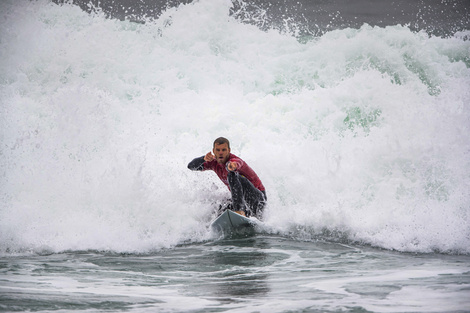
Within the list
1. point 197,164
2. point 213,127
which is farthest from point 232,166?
point 213,127

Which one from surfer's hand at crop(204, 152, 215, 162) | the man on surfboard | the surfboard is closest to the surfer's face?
the man on surfboard

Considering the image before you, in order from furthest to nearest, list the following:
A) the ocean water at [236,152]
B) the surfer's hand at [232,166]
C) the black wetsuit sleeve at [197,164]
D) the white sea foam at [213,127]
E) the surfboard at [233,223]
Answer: the white sea foam at [213,127] < the black wetsuit sleeve at [197,164] < the surfboard at [233,223] < the surfer's hand at [232,166] < the ocean water at [236,152]

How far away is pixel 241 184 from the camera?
6297mm

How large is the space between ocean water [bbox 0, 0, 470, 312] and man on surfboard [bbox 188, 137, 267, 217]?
1.17ft

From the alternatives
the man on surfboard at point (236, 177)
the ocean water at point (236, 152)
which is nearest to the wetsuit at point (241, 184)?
the man on surfboard at point (236, 177)

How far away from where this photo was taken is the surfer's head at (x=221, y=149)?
623cm

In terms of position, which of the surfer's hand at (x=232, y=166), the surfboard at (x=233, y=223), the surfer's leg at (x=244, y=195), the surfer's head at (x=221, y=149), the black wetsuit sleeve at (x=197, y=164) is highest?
the surfer's head at (x=221, y=149)

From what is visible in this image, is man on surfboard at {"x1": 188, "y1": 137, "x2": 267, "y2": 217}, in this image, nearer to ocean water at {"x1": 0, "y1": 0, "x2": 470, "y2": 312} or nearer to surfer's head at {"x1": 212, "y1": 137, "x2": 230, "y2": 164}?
surfer's head at {"x1": 212, "y1": 137, "x2": 230, "y2": 164}

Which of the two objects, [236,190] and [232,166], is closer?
[232,166]

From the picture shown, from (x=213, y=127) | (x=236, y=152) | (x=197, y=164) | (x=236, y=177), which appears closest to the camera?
(x=236, y=177)

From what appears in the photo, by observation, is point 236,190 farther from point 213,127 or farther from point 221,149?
point 213,127

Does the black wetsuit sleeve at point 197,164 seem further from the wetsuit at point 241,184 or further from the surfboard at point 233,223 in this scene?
the surfboard at point 233,223

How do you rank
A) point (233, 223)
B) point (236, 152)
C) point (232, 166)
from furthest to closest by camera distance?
point (236, 152) → point (233, 223) → point (232, 166)

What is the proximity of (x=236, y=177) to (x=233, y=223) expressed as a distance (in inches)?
25.6
